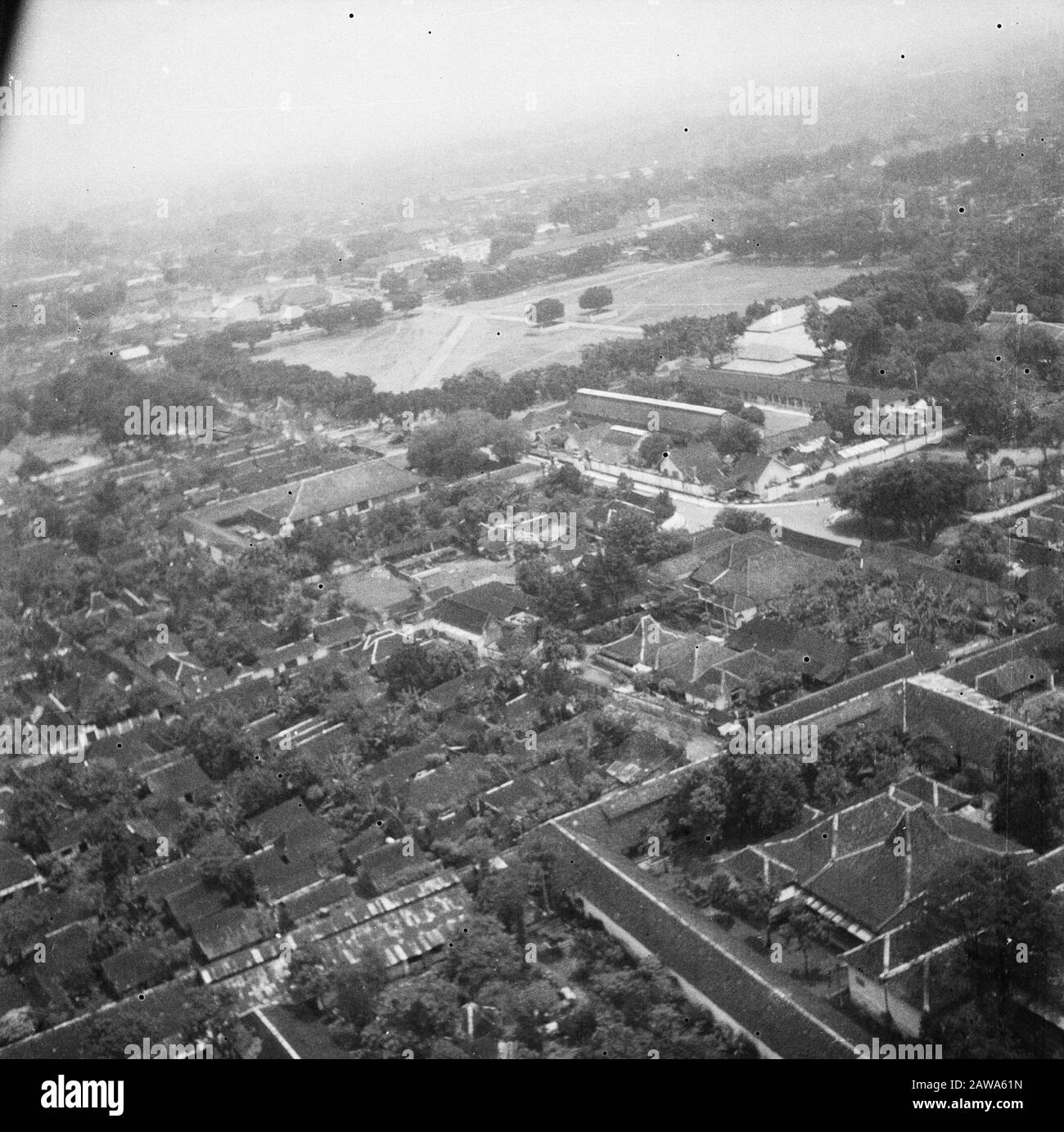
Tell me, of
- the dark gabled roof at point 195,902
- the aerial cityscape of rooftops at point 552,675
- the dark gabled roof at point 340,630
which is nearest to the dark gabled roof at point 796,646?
the aerial cityscape of rooftops at point 552,675

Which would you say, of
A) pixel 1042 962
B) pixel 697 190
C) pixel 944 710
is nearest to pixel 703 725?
pixel 944 710

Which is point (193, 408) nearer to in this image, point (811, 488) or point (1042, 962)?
point (811, 488)

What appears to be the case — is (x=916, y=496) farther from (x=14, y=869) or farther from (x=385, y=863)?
(x=14, y=869)

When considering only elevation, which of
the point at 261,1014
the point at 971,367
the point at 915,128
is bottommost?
the point at 261,1014

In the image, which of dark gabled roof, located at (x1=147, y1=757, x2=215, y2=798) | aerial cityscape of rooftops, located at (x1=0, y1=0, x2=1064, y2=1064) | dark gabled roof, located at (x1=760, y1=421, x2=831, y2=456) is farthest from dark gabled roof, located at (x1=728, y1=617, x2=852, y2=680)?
dark gabled roof, located at (x1=760, y1=421, x2=831, y2=456)

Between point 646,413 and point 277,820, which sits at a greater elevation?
point 646,413

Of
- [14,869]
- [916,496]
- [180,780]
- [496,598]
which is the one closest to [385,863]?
[180,780]

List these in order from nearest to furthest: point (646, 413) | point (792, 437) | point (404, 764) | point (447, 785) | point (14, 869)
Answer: point (14, 869)
point (447, 785)
point (404, 764)
point (792, 437)
point (646, 413)

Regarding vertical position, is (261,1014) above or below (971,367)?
below

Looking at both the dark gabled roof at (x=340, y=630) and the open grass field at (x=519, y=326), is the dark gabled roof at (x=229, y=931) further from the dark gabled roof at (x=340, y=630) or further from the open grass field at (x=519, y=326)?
the open grass field at (x=519, y=326)
